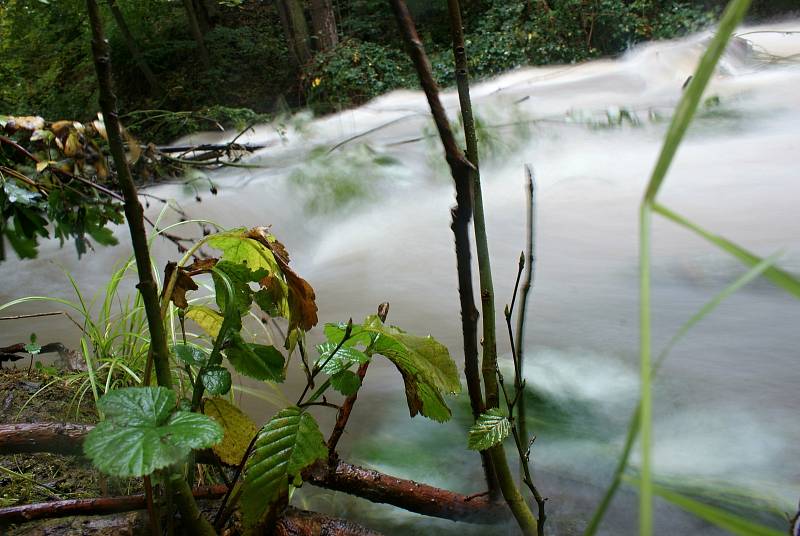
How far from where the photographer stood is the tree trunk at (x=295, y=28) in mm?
7535

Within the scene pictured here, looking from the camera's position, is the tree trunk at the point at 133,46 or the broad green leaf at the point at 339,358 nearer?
the broad green leaf at the point at 339,358

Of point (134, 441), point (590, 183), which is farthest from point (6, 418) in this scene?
point (590, 183)

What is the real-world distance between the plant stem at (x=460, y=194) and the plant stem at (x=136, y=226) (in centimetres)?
25

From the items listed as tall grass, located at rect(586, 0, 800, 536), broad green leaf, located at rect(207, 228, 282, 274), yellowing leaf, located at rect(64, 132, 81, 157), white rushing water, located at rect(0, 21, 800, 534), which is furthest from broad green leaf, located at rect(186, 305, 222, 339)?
tall grass, located at rect(586, 0, 800, 536)

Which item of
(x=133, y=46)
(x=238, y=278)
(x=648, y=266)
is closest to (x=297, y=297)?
(x=238, y=278)

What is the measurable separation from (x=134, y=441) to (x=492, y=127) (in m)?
3.30

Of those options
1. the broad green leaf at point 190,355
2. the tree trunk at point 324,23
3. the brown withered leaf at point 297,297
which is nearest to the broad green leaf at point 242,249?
the brown withered leaf at point 297,297

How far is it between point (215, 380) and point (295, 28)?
299 inches

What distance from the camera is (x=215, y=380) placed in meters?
0.66

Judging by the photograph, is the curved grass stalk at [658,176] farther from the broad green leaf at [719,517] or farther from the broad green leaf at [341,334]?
the broad green leaf at [341,334]

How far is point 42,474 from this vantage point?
1056 millimetres

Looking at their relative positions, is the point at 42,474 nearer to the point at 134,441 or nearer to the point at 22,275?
the point at 134,441

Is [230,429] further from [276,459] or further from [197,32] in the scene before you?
[197,32]

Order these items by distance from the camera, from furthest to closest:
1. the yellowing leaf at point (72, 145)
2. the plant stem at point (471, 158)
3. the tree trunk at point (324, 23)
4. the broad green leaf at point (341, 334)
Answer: the tree trunk at point (324, 23) → the yellowing leaf at point (72, 145) → the broad green leaf at point (341, 334) → the plant stem at point (471, 158)
